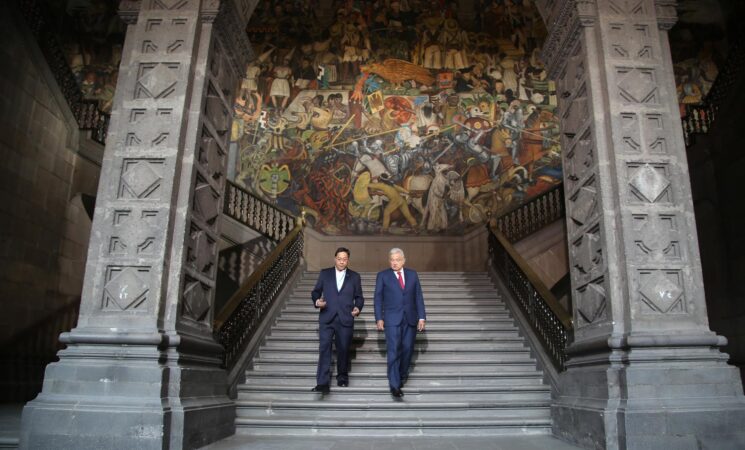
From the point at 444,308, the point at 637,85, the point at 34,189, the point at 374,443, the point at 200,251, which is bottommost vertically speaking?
the point at 374,443

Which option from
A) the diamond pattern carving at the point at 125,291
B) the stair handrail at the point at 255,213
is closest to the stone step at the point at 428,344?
the diamond pattern carving at the point at 125,291

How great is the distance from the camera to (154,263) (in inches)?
182

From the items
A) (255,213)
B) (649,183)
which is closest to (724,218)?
(649,183)

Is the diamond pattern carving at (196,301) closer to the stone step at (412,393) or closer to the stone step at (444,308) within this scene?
the stone step at (412,393)

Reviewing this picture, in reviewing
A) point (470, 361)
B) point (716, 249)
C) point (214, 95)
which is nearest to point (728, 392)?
point (470, 361)

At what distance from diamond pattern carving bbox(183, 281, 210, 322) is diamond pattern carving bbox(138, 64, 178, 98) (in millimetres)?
1786

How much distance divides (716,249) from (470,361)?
541 centimetres

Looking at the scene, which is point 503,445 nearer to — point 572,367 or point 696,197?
point 572,367

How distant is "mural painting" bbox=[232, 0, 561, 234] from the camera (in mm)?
14133

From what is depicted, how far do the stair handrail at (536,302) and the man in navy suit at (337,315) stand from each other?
225cm

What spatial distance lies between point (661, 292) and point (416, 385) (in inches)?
110

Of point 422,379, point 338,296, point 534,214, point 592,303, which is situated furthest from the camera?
point 534,214

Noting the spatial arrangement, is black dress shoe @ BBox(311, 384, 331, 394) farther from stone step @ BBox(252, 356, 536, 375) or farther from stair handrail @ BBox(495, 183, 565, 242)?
stair handrail @ BBox(495, 183, 565, 242)

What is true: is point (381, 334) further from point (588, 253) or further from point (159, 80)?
point (159, 80)
